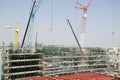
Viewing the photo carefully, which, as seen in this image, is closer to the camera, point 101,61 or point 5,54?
point 5,54

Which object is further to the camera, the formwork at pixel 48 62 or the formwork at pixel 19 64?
the formwork at pixel 48 62

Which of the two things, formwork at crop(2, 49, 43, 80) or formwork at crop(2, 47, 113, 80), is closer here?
formwork at crop(2, 49, 43, 80)

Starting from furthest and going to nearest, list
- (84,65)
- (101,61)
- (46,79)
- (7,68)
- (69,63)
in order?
(101,61)
(84,65)
(69,63)
(7,68)
(46,79)

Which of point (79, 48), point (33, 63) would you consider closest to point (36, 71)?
point (33, 63)

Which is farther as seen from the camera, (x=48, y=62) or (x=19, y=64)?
(x=48, y=62)

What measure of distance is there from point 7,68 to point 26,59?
470 cm

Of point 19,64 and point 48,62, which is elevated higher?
point 19,64

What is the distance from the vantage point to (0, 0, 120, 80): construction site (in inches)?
1371

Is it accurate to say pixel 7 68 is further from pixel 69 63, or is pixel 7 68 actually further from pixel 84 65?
pixel 84 65

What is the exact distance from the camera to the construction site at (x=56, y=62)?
114 feet

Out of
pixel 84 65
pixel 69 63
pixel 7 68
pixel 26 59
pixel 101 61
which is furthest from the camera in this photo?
pixel 101 61

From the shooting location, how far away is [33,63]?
41438 mm

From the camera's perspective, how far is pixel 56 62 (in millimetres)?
50375

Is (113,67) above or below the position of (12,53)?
below
